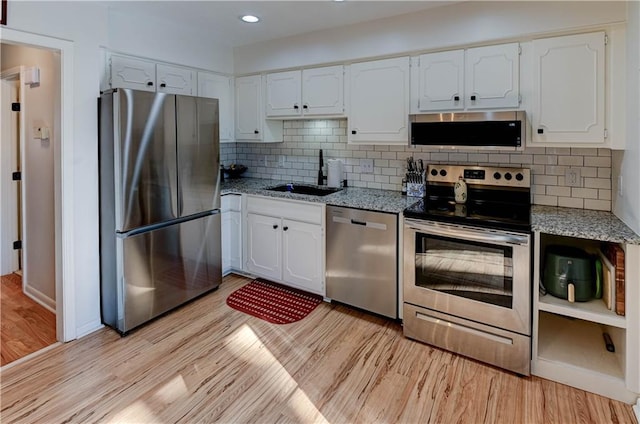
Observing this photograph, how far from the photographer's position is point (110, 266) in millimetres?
2752

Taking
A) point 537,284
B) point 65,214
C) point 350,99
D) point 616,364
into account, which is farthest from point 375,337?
point 65,214

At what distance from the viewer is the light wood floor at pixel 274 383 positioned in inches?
77.8

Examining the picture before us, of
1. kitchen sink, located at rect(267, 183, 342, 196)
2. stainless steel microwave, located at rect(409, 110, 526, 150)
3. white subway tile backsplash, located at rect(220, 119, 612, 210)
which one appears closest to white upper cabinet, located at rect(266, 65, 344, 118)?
white subway tile backsplash, located at rect(220, 119, 612, 210)

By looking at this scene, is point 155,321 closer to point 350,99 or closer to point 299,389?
point 299,389

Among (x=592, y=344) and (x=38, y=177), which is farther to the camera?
(x=38, y=177)

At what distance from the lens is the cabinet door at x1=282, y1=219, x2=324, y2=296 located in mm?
3242

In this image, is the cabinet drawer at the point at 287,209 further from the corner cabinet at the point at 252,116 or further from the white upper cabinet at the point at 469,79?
the white upper cabinet at the point at 469,79

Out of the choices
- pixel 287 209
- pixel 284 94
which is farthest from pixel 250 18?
pixel 287 209

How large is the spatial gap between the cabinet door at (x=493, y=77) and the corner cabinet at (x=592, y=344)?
103cm

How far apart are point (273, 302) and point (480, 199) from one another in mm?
1958

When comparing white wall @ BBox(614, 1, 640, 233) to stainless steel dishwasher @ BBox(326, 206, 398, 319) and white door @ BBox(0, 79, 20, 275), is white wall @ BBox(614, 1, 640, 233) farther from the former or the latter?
white door @ BBox(0, 79, 20, 275)

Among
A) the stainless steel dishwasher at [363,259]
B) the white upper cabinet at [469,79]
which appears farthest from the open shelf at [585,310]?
the white upper cabinet at [469,79]

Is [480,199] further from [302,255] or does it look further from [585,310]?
[302,255]

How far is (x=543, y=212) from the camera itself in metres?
2.57
